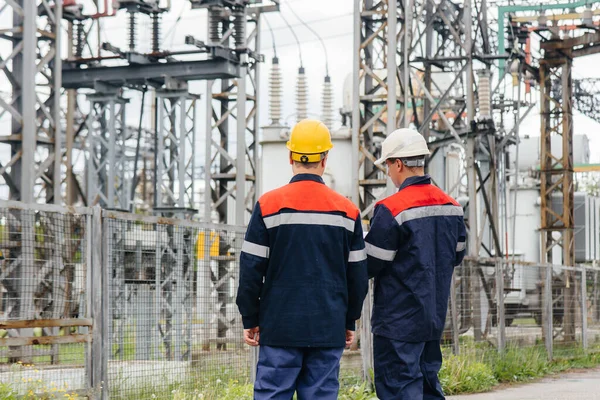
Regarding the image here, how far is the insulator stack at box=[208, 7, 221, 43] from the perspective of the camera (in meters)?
18.7

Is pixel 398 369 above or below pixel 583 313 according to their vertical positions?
above

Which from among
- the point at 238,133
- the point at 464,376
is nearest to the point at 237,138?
the point at 238,133

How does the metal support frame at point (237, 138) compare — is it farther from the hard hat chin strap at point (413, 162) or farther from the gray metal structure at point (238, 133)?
the hard hat chin strap at point (413, 162)

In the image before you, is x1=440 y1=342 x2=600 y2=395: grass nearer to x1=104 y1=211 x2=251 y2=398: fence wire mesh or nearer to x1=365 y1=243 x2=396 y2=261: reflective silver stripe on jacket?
x1=104 y1=211 x2=251 y2=398: fence wire mesh

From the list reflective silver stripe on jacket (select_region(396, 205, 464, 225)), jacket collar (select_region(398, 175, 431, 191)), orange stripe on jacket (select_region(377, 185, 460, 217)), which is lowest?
reflective silver stripe on jacket (select_region(396, 205, 464, 225))

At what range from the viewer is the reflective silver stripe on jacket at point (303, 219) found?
583 cm

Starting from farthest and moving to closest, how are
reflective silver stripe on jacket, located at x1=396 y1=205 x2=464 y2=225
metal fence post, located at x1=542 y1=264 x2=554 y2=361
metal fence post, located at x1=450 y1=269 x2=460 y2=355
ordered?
metal fence post, located at x1=542 y1=264 x2=554 y2=361, metal fence post, located at x1=450 y1=269 x2=460 y2=355, reflective silver stripe on jacket, located at x1=396 y1=205 x2=464 y2=225

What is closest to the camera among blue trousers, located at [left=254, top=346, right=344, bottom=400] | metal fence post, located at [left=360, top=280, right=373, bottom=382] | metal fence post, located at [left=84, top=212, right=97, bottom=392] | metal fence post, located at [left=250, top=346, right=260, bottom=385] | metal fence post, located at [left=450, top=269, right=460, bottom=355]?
blue trousers, located at [left=254, top=346, right=344, bottom=400]

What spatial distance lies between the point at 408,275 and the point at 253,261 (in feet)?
3.94

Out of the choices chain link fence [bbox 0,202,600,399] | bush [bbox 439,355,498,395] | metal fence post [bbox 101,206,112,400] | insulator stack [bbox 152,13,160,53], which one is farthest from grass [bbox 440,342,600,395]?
insulator stack [bbox 152,13,160,53]

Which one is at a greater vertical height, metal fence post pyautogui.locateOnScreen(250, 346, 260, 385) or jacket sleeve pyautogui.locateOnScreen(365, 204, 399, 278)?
jacket sleeve pyautogui.locateOnScreen(365, 204, 399, 278)

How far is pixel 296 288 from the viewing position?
19.1 feet

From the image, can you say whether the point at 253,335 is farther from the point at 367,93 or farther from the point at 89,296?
the point at 367,93

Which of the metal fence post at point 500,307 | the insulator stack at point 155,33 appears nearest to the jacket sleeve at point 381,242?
the metal fence post at point 500,307
